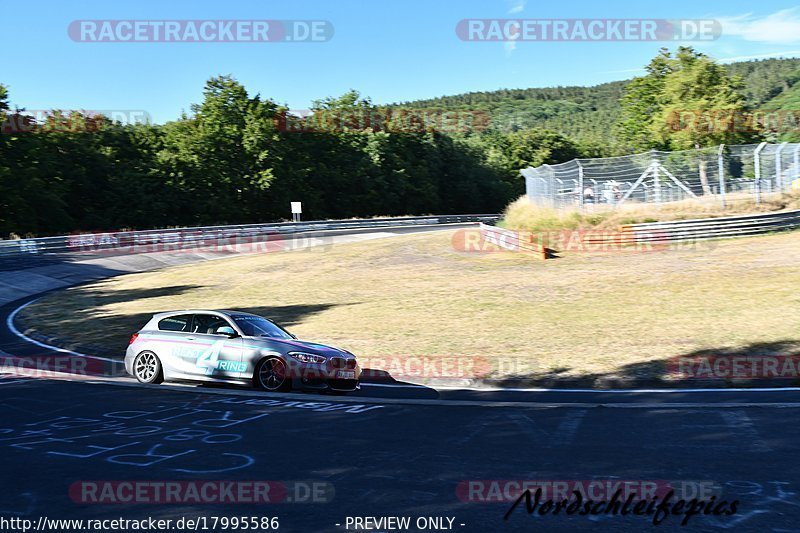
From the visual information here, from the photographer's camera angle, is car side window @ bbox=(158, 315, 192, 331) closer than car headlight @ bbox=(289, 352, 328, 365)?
No

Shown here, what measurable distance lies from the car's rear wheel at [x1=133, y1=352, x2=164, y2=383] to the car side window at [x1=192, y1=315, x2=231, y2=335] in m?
0.91

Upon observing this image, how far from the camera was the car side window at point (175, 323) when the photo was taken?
42.2ft

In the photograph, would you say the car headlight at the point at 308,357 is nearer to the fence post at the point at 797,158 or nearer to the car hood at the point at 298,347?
the car hood at the point at 298,347

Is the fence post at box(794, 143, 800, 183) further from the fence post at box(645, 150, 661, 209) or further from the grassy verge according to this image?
the fence post at box(645, 150, 661, 209)

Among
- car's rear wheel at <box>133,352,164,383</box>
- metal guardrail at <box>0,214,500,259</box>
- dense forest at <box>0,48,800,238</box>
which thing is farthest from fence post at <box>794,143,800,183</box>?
dense forest at <box>0,48,800,238</box>

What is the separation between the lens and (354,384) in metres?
12.0

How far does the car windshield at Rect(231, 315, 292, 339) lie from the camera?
12367mm

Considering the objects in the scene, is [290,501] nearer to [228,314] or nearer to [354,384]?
[354,384]

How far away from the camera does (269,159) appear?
241 feet

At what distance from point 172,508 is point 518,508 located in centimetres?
275

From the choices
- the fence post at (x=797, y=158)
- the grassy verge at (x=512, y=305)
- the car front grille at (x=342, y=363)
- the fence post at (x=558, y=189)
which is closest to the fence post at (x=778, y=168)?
the fence post at (x=797, y=158)

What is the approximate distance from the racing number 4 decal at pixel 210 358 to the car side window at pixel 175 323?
0.76 meters

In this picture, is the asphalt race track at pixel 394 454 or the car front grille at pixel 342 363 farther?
the car front grille at pixel 342 363

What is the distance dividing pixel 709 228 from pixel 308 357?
2210 centimetres
